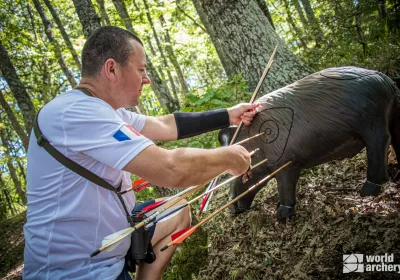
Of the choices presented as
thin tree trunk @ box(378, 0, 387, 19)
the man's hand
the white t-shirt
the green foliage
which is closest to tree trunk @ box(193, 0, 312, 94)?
the green foliage

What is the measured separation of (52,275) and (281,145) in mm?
2024

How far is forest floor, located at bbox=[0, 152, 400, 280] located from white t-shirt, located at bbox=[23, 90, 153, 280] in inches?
53.9

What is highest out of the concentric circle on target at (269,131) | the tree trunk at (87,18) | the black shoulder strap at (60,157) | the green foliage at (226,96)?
the tree trunk at (87,18)

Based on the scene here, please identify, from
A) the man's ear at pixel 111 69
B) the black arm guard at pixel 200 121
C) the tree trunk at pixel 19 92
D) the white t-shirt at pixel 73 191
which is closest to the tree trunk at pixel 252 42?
the black arm guard at pixel 200 121

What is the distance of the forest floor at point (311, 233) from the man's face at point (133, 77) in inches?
72.6

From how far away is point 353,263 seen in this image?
2014mm

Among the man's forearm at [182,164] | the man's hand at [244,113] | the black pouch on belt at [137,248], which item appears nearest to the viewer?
the man's forearm at [182,164]

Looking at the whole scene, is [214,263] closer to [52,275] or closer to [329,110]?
[52,275]

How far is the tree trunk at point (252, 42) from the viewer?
12.4ft

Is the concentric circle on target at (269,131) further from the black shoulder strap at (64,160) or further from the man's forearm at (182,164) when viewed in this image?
the black shoulder strap at (64,160)

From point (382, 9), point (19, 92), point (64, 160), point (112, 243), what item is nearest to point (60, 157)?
point (64, 160)

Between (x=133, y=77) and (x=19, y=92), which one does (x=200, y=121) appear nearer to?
(x=133, y=77)

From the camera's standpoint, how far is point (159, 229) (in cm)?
249

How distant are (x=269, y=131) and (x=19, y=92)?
7521 millimetres
